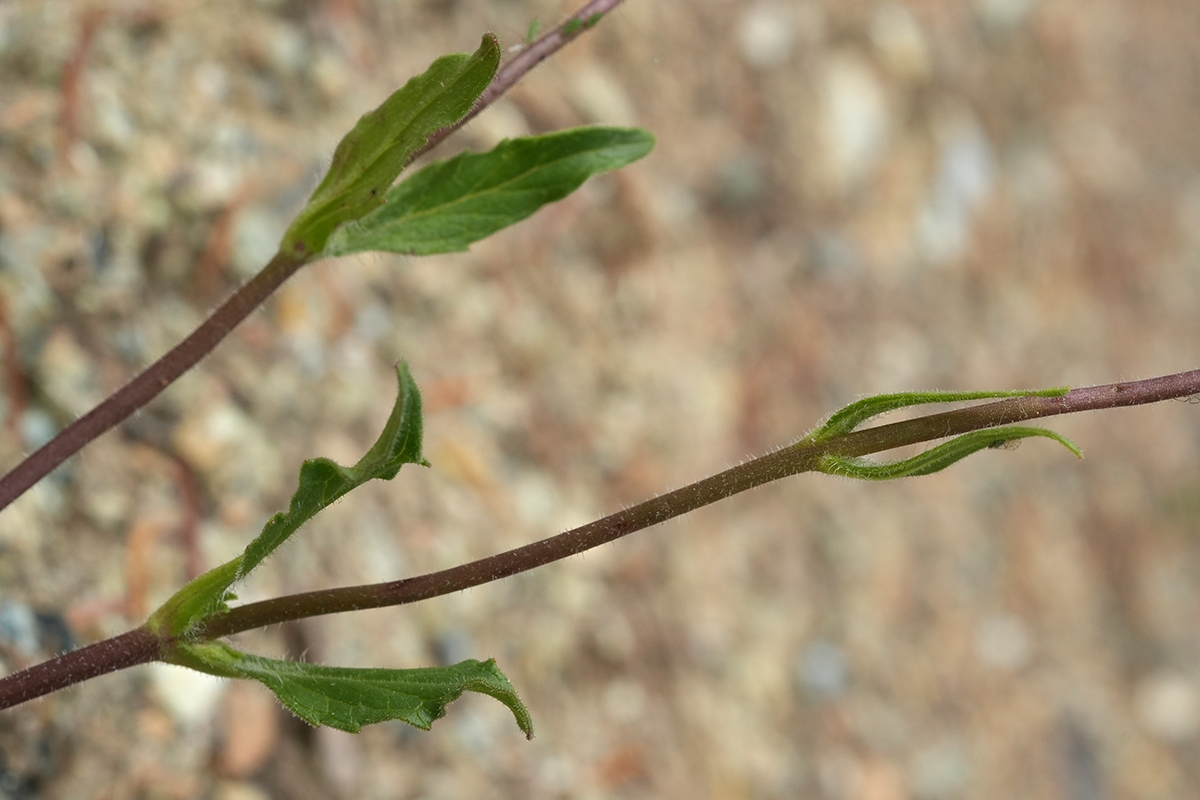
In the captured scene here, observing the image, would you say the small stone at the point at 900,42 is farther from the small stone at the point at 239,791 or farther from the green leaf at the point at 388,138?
the small stone at the point at 239,791

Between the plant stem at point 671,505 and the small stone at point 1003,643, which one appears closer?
the plant stem at point 671,505

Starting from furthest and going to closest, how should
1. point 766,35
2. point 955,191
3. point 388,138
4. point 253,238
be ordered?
point 955,191, point 766,35, point 253,238, point 388,138

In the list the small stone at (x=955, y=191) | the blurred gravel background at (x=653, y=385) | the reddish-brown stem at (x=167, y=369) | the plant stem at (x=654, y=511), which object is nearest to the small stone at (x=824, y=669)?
the blurred gravel background at (x=653, y=385)

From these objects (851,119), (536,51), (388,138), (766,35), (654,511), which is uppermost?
(766,35)

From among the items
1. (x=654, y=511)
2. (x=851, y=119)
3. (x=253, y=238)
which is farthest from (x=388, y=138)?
(x=851, y=119)

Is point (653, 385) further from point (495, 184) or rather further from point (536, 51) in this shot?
point (536, 51)

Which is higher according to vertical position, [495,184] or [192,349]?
[495,184]
